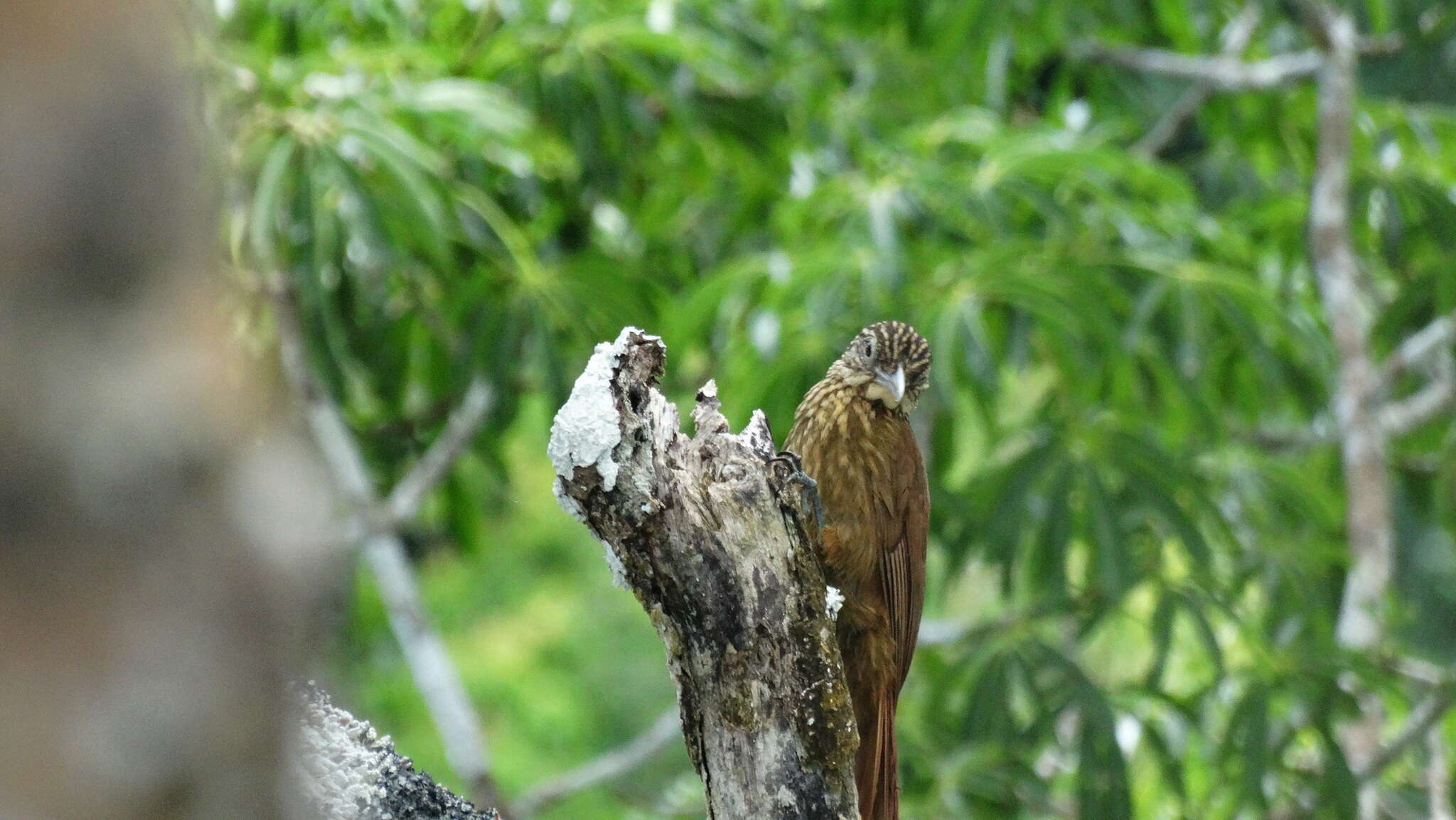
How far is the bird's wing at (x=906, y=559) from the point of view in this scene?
92.8 inches

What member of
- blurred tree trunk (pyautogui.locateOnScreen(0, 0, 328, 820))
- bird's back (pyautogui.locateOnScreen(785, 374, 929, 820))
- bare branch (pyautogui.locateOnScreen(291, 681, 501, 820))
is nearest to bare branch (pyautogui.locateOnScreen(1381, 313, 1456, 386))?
bird's back (pyautogui.locateOnScreen(785, 374, 929, 820))

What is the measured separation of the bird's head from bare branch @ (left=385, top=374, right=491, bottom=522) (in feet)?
4.54

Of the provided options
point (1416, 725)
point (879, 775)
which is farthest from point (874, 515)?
point (1416, 725)

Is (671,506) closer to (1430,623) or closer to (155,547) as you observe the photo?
(155,547)

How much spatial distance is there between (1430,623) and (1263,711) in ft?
9.85

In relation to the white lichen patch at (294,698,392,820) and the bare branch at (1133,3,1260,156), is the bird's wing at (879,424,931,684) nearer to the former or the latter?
the white lichen patch at (294,698,392,820)

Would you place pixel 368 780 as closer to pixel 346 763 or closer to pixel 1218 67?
pixel 346 763

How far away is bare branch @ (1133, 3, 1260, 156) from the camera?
15.7ft

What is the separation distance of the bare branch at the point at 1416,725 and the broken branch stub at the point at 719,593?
2547mm

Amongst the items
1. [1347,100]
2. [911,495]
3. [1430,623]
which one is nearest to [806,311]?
[911,495]

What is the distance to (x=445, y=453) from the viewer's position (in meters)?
4.00

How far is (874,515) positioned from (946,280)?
1060mm

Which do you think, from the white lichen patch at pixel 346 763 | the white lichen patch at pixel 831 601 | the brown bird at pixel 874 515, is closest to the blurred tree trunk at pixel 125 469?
the white lichen patch at pixel 346 763

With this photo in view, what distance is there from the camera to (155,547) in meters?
0.68
